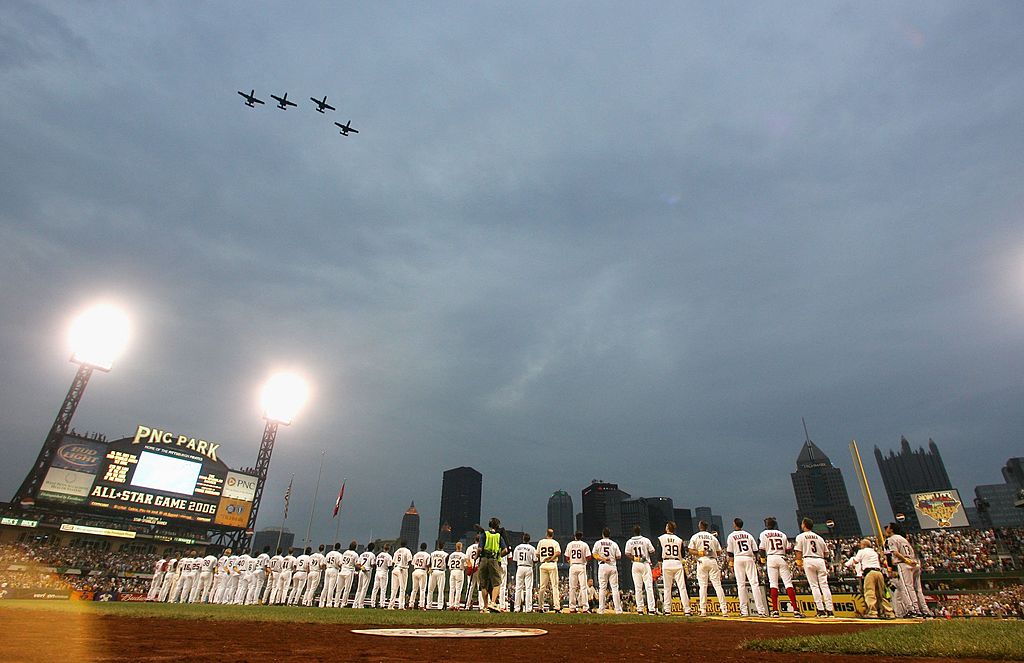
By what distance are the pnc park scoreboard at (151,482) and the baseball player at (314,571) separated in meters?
41.8

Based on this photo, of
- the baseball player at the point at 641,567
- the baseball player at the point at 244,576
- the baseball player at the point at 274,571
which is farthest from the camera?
the baseball player at the point at 244,576

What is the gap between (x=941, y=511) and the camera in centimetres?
5278

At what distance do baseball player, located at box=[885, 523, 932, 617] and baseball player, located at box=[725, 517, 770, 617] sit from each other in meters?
3.36

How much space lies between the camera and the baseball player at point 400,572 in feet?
62.7

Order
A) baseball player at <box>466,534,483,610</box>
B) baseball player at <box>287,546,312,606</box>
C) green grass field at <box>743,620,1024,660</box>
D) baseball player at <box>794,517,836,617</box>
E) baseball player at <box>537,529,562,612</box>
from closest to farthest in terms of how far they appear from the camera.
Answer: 1. green grass field at <box>743,620,1024,660</box>
2. baseball player at <box>794,517,836,617</box>
3. baseball player at <box>537,529,562,612</box>
4. baseball player at <box>466,534,483,610</box>
5. baseball player at <box>287,546,312,606</box>

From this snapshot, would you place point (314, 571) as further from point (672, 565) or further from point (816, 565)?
point (816, 565)

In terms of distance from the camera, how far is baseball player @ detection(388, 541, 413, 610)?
19109 mm

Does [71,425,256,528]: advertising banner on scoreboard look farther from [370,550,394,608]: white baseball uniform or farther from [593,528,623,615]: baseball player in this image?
[593,528,623,615]: baseball player

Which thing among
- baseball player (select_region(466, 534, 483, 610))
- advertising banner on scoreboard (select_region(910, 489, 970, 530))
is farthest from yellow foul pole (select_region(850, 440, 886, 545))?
advertising banner on scoreboard (select_region(910, 489, 970, 530))

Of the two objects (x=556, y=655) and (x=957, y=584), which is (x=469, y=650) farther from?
(x=957, y=584)

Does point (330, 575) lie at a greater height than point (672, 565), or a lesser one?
lesser

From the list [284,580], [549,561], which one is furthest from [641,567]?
[284,580]

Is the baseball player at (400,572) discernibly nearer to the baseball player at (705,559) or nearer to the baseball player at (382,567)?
the baseball player at (382,567)

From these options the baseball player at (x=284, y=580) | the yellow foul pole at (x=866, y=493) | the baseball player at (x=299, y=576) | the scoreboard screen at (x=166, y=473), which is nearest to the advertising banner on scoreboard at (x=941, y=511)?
the yellow foul pole at (x=866, y=493)
